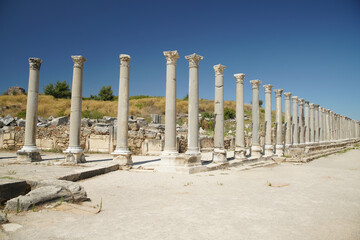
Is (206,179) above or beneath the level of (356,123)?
beneath

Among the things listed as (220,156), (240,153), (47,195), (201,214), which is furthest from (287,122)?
(47,195)

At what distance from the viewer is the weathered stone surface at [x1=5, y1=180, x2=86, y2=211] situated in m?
4.66

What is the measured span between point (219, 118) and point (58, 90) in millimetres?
46746

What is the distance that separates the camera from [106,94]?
54719 millimetres

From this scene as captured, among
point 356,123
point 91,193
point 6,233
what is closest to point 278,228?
point 6,233

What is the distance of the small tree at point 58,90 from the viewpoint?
167ft

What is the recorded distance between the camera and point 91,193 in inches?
259

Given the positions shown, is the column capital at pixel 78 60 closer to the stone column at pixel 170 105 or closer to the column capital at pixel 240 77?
the stone column at pixel 170 105

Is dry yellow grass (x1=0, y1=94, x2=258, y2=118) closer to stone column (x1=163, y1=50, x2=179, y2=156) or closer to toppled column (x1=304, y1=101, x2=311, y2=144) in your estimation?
toppled column (x1=304, y1=101, x2=311, y2=144)

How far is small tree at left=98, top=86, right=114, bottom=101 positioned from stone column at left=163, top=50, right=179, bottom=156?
45768mm

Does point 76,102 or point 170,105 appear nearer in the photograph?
point 170,105

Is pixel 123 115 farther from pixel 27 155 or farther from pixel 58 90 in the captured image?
pixel 58 90

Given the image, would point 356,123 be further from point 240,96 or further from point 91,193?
point 91,193

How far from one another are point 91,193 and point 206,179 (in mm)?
4063
